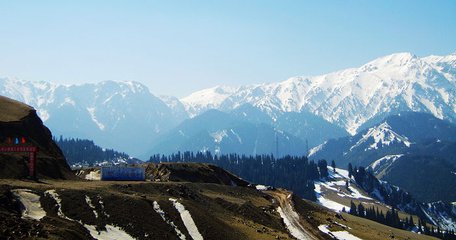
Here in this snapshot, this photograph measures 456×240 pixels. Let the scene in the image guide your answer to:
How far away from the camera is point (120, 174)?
13900 cm

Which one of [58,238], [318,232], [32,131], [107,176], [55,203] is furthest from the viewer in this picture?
[107,176]

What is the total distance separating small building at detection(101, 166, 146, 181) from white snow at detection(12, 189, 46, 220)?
170 ft

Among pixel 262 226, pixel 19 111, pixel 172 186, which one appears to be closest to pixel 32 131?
pixel 19 111

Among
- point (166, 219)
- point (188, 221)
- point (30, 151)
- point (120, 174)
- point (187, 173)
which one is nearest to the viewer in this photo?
point (166, 219)

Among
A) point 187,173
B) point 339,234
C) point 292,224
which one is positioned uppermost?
point 187,173

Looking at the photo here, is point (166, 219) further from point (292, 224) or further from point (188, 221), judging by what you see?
point (292, 224)

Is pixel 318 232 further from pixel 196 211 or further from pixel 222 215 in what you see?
pixel 196 211

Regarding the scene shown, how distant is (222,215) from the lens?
11088 cm

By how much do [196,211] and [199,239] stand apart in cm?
1161

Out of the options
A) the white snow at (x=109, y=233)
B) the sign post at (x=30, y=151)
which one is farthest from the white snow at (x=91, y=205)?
the sign post at (x=30, y=151)

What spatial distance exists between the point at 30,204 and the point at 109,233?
12.6 meters

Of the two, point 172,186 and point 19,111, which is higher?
point 19,111

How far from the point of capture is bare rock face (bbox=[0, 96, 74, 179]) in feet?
351

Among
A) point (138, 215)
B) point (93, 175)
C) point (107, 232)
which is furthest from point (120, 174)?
point (107, 232)
